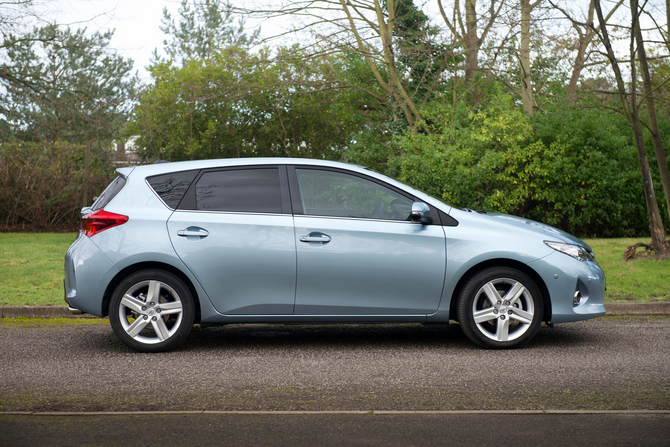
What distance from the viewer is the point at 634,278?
31.3 ft

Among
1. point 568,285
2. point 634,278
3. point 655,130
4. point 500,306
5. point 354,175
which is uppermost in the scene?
point 655,130

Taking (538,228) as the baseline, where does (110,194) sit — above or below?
above

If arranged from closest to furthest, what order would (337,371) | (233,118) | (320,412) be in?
(320,412) → (337,371) → (233,118)

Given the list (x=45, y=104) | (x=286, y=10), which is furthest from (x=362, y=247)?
(x=45, y=104)

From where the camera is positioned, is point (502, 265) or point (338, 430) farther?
point (502, 265)

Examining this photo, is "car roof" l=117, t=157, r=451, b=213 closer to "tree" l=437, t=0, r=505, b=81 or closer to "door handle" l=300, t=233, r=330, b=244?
"door handle" l=300, t=233, r=330, b=244

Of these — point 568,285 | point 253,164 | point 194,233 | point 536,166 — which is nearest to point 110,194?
point 194,233

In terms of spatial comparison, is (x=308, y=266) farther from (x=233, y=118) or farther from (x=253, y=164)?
(x=233, y=118)

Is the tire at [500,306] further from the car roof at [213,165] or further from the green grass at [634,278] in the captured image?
the green grass at [634,278]

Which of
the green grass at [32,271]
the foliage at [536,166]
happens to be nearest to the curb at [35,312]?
the green grass at [32,271]

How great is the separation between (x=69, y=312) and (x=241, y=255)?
308 centimetres

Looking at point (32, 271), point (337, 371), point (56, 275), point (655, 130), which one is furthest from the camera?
point (655, 130)

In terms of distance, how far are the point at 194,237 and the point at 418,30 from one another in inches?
640

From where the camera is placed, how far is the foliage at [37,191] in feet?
62.8
